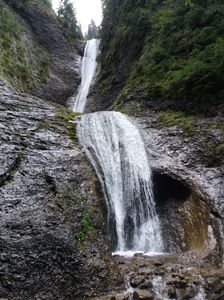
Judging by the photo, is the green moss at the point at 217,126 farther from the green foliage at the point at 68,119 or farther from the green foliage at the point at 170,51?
the green foliage at the point at 68,119

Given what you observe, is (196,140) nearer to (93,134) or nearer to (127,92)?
(93,134)

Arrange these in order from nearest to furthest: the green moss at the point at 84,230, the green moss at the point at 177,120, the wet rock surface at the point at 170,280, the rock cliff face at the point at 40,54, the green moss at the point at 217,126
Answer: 1. the wet rock surface at the point at 170,280
2. the green moss at the point at 84,230
3. the green moss at the point at 217,126
4. the green moss at the point at 177,120
5. the rock cliff face at the point at 40,54

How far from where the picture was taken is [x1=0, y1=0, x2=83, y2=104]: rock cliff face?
24.3 metres

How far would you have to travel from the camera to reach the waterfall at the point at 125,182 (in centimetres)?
1091

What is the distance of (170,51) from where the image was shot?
19000mm

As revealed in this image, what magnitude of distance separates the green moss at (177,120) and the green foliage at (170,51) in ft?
3.15

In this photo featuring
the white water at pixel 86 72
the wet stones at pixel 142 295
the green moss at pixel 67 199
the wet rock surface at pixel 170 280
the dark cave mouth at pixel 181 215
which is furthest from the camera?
the white water at pixel 86 72

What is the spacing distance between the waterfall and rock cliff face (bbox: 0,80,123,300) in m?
0.94

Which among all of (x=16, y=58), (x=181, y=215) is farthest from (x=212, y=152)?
(x=16, y=58)

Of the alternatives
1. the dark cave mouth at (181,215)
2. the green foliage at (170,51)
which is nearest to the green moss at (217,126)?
the green foliage at (170,51)

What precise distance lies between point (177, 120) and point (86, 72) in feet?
68.3

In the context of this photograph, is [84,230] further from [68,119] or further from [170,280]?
[68,119]

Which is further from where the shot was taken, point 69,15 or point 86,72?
point 69,15

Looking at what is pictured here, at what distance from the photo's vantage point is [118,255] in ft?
31.2
